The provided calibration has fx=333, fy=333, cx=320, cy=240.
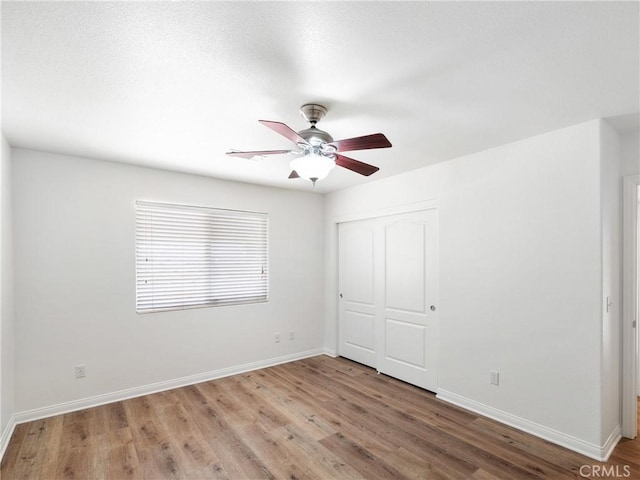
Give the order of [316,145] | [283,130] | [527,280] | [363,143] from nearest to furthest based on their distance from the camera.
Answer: [283,130] → [363,143] → [316,145] → [527,280]

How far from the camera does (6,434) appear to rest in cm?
263

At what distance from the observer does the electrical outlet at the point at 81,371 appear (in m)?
3.24

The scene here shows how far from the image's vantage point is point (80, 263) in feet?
10.8

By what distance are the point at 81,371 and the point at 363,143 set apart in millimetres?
3432

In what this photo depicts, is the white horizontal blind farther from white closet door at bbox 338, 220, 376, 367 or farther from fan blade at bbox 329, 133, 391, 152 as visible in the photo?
fan blade at bbox 329, 133, 391, 152

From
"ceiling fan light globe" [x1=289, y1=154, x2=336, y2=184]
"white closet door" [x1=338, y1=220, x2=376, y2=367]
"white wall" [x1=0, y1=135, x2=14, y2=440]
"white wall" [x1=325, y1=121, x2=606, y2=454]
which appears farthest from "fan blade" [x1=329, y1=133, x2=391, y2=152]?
"white wall" [x1=0, y1=135, x2=14, y2=440]

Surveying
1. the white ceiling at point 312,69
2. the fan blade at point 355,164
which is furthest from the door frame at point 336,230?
the fan blade at point 355,164

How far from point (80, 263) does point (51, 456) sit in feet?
5.37

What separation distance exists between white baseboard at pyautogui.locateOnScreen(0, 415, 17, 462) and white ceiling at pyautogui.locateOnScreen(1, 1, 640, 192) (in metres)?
2.36

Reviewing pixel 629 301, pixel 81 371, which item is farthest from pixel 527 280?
pixel 81 371

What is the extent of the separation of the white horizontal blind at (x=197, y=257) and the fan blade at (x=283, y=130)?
2.40 meters

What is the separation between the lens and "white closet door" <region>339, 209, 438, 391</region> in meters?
3.69

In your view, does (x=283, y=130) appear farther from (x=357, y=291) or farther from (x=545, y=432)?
(x=357, y=291)

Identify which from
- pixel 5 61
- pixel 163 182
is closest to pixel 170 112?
pixel 5 61
